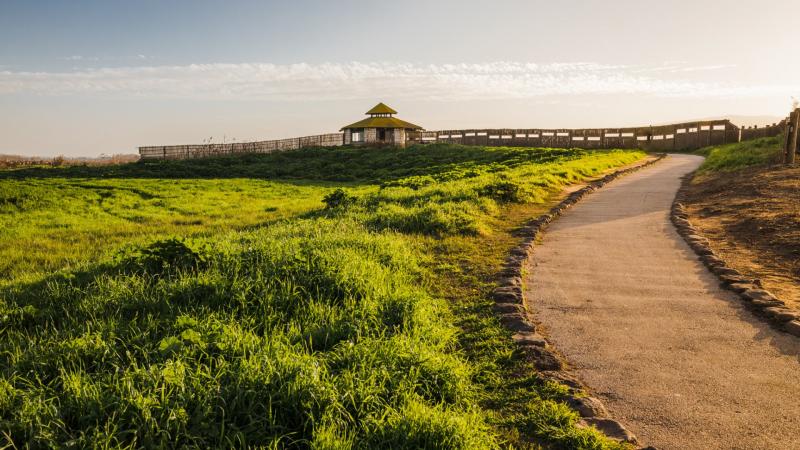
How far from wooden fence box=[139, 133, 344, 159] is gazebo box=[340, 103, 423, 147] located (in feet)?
8.27

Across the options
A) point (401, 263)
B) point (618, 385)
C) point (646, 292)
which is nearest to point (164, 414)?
point (618, 385)

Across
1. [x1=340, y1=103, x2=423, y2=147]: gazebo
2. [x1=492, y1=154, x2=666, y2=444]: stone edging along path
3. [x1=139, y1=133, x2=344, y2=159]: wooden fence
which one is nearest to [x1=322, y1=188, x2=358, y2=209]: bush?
[x1=492, y1=154, x2=666, y2=444]: stone edging along path

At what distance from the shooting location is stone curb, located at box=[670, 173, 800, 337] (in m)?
5.38

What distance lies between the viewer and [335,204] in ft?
46.2

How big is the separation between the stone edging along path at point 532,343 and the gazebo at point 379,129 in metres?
46.4

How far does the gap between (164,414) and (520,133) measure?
48.8m

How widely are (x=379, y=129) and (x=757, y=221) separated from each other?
1919 inches

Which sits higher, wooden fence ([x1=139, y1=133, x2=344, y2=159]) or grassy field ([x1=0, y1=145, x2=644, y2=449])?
wooden fence ([x1=139, y1=133, x2=344, y2=159])

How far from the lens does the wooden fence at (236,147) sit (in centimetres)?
5784

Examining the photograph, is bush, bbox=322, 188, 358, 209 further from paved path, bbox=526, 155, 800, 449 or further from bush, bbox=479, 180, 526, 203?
paved path, bbox=526, 155, 800, 449

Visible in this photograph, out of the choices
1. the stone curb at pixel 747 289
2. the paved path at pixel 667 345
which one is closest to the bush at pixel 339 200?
the paved path at pixel 667 345

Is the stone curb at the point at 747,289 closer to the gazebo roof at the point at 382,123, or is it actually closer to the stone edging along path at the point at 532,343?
the stone edging along path at the point at 532,343

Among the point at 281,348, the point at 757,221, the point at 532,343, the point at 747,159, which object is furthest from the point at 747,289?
the point at 747,159

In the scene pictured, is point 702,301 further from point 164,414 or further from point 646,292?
point 164,414
